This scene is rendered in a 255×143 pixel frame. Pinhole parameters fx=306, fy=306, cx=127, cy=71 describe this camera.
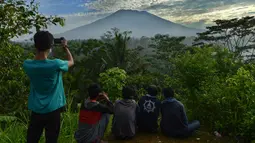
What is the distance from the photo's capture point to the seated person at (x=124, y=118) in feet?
16.5

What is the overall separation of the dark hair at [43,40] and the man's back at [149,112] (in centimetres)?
289

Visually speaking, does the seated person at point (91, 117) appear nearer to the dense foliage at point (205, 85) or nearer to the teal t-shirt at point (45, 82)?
the dense foliage at point (205, 85)

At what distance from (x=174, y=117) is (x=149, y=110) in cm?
45

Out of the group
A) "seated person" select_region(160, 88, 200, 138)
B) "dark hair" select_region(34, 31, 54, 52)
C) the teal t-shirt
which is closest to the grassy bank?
"seated person" select_region(160, 88, 200, 138)

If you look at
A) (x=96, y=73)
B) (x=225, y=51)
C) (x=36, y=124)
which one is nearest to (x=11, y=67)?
(x=36, y=124)

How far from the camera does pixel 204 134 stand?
5516mm

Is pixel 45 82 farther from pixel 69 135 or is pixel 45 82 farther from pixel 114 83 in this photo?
pixel 114 83

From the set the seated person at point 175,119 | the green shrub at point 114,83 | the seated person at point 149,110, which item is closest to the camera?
the seated person at point 175,119

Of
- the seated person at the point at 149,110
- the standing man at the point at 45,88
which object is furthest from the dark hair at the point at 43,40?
the seated person at the point at 149,110

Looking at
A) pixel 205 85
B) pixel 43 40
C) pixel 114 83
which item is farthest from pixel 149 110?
pixel 43 40

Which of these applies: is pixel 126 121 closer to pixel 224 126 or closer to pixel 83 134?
pixel 83 134

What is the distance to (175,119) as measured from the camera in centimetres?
519

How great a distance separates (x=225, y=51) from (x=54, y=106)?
4.37 meters

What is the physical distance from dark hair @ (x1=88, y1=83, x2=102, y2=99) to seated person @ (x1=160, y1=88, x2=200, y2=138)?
4.78 ft
